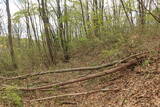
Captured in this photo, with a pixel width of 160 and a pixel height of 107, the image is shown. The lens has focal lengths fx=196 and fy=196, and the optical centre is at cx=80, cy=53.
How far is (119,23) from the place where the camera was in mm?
14836

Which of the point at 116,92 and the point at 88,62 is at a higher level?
the point at 88,62

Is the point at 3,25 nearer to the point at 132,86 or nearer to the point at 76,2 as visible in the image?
the point at 76,2

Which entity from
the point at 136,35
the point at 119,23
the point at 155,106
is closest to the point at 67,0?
the point at 119,23

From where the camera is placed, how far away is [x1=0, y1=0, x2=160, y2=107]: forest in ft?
21.8

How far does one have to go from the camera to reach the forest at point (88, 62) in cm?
663

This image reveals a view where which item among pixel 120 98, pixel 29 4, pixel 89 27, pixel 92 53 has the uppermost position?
pixel 29 4

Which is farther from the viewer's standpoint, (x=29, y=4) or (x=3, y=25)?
(x=3, y=25)

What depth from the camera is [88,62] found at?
13133mm

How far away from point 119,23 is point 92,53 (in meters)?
3.05

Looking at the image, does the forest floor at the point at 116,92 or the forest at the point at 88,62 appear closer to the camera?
the forest floor at the point at 116,92

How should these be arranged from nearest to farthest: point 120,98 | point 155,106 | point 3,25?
point 155,106 → point 120,98 → point 3,25

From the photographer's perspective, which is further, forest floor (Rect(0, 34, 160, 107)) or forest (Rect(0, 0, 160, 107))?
forest (Rect(0, 0, 160, 107))

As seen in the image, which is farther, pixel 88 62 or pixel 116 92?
pixel 88 62

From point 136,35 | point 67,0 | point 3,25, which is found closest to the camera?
point 136,35
